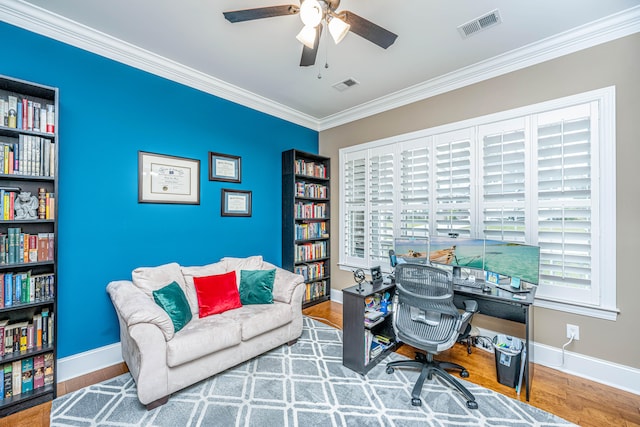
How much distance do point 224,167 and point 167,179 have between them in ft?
2.25

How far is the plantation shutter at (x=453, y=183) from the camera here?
3.00 metres

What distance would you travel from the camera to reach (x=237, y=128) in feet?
11.6

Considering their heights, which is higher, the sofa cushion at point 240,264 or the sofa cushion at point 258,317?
the sofa cushion at point 240,264

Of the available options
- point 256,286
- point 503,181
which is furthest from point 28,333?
point 503,181

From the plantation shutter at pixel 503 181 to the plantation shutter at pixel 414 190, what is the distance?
24.5 inches

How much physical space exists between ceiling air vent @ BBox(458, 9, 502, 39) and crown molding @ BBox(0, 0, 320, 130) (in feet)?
7.93

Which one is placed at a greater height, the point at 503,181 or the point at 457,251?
the point at 503,181

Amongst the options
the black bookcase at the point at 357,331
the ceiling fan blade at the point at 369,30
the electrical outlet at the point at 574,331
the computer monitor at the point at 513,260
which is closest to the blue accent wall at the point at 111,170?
the black bookcase at the point at 357,331

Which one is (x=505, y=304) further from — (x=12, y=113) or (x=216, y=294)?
(x=12, y=113)

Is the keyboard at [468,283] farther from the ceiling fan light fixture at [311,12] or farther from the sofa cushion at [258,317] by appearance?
the ceiling fan light fixture at [311,12]

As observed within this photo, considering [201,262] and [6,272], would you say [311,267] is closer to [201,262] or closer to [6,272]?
[201,262]

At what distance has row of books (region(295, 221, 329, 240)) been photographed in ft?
13.1

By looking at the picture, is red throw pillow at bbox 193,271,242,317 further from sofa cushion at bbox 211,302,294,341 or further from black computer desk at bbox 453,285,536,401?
black computer desk at bbox 453,285,536,401

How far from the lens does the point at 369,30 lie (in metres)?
1.79
